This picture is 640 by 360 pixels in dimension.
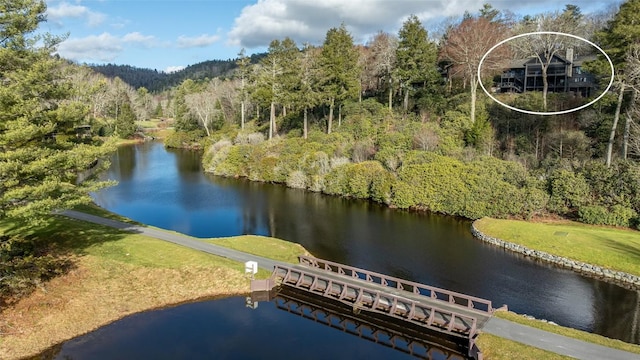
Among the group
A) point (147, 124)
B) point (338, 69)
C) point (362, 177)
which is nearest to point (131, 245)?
point (362, 177)

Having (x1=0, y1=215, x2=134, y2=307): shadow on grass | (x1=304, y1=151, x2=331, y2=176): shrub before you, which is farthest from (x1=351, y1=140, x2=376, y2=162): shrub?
(x1=0, y1=215, x2=134, y2=307): shadow on grass

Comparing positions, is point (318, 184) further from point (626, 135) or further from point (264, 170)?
point (626, 135)

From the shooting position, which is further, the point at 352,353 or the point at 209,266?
the point at 209,266

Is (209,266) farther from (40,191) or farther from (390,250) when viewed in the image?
(390,250)

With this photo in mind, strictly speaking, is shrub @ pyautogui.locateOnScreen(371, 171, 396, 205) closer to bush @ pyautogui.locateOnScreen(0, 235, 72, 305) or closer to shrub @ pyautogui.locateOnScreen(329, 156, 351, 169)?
shrub @ pyautogui.locateOnScreen(329, 156, 351, 169)

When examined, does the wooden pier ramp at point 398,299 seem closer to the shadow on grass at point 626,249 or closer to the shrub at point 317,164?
the shadow on grass at point 626,249

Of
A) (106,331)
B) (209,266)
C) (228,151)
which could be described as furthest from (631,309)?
(228,151)
